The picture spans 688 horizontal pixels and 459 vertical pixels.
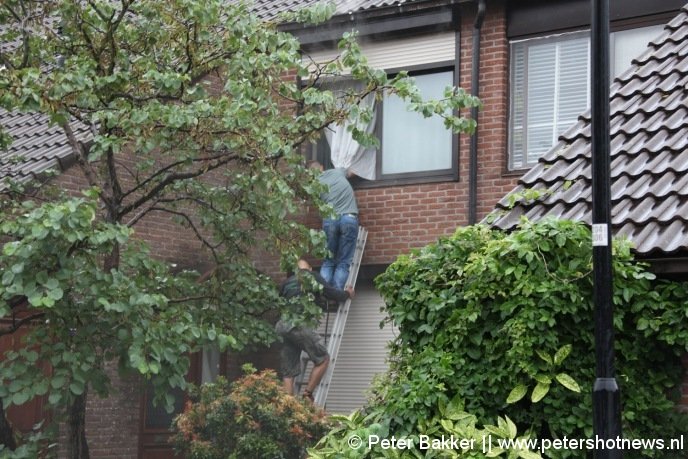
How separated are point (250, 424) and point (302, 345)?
1875 millimetres

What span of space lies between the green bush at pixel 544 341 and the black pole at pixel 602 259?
1.07 meters

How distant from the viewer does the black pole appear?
20.7 feet

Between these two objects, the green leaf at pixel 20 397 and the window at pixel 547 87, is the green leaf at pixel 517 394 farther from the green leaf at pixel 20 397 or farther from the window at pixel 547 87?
the window at pixel 547 87

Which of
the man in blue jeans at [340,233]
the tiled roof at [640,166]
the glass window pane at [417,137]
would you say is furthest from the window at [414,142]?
the tiled roof at [640,166]

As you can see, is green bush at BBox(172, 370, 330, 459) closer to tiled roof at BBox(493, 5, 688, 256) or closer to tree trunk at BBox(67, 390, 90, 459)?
tree trunk at BBox(67, 390, 90, 459)

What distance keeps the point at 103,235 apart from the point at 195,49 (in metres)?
2.53

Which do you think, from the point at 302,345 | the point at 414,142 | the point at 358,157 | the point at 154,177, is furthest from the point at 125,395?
the point at 414,142

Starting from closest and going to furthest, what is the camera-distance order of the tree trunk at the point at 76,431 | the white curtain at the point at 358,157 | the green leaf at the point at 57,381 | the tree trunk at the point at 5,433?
1. the green leaf at the point at 57,381
2. the tree trunk at the point at 5,433
3. the tree trunk at the point at 76,431
4. the white curtain at the point at 358,157

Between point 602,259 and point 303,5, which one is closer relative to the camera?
point 602,259

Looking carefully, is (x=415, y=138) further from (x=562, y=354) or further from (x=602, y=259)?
(x=602, y=259)

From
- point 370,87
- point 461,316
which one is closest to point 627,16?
point 370,87

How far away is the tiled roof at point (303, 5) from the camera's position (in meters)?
15.4

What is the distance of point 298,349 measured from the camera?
14.5 metres

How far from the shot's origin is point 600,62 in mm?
6734
